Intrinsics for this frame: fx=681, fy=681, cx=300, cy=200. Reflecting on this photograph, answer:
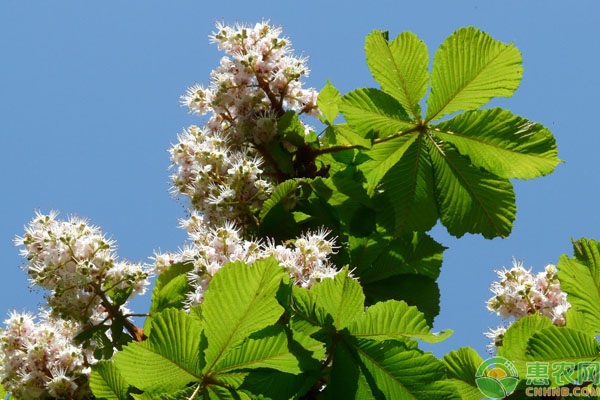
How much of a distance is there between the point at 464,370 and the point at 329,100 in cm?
168

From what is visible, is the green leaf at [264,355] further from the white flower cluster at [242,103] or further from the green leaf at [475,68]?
the green leaf at [475,68]

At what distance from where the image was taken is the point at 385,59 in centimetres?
353

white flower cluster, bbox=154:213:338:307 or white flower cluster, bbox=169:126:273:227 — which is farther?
white flower cluster, bbox=169:126:273:227

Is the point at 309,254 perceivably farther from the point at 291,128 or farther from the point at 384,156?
the point at 291,128

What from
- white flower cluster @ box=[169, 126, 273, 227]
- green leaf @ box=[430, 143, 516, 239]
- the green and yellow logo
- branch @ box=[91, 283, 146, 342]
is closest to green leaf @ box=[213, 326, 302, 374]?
the green and yellow logo

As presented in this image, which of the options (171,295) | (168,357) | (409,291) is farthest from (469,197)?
(168,357)

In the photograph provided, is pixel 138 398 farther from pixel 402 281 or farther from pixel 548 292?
pixel 548 292

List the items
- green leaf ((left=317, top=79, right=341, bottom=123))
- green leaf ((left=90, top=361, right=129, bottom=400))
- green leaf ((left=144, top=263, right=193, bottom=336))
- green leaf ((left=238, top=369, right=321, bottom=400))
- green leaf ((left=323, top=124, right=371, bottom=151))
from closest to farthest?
1. green leaf ((left=238, top=369, right=321, bottom=400))
2. green leaf ((left=90, top=361, right=129, bottom=400))
3. green leaf ((left=144, top=263, right=193, bottom=336))
4. green leaf ((left=323, top=124, right=371, bottom=151))
5. green leaf ((left=317, top=79, right=341, bottom=123))

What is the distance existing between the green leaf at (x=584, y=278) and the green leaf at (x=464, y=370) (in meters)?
0.52

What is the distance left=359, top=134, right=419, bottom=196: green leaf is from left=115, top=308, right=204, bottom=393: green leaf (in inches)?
53.9

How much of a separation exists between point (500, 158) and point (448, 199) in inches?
13.2

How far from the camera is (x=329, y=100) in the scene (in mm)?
3918

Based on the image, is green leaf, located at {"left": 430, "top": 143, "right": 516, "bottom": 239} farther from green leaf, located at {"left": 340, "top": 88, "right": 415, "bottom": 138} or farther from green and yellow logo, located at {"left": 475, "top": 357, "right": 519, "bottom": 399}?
green and yellow logo, located at {"left": 475, "top": 357, "right": 519, "bottom": 399}

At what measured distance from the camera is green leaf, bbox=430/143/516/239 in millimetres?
3477
